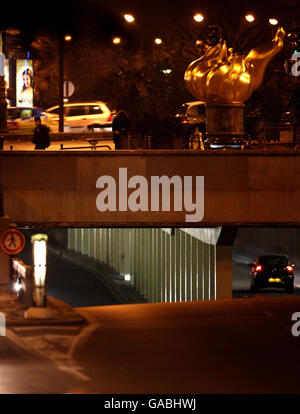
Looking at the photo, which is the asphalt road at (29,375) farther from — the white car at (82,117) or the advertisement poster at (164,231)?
the white car at (82,117)

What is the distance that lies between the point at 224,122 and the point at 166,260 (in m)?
9.91

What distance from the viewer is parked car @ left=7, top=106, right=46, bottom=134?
43.4m

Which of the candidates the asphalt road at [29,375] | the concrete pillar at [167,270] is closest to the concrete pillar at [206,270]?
the concrete pillar at [167,270]

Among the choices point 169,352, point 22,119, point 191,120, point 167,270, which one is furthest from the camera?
point 22,119

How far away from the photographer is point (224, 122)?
32.5 meters

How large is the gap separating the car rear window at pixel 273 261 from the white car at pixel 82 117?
32.2 feet

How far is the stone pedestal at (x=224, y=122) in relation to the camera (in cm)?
3228

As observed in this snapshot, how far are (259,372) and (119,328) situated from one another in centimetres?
422

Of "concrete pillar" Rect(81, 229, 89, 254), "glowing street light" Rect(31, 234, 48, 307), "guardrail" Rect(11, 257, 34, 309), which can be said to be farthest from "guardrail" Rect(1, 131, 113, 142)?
"glowing street light" Rect(31, 234, 48, 307)

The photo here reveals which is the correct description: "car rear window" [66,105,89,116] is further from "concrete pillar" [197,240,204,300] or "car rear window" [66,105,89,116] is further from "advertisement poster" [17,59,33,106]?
"advertisement poster" [17,59,33,106]

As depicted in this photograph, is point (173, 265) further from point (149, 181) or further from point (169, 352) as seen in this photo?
point (169, 352)

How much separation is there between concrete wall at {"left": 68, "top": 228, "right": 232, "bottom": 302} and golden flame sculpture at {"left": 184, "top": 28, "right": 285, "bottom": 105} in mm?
4501

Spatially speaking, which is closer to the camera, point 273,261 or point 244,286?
point 273,261

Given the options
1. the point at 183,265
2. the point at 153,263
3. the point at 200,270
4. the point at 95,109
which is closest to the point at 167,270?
the point at 183,265
